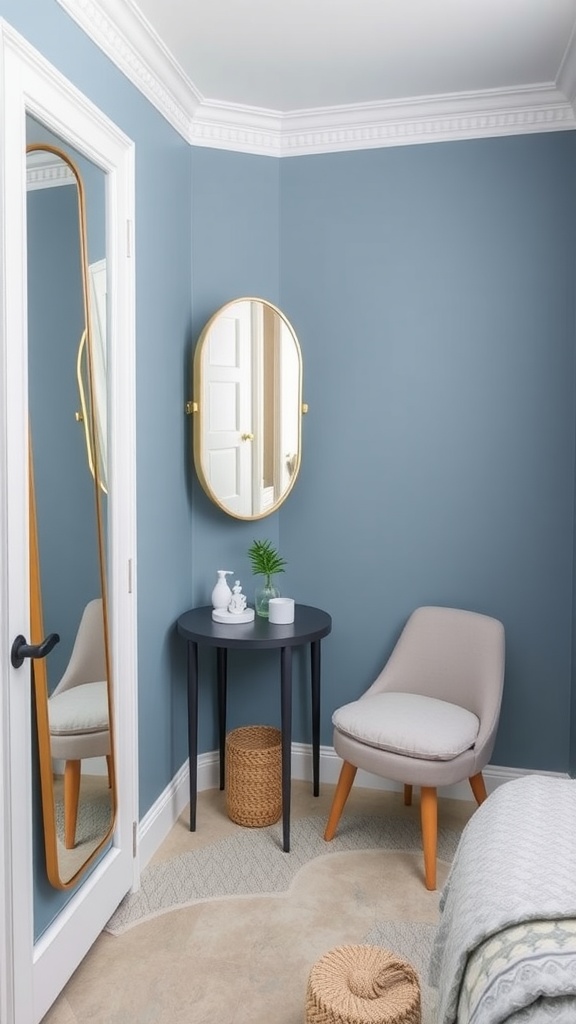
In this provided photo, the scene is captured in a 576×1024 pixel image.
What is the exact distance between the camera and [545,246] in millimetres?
2945

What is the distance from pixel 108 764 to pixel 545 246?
7.53ft

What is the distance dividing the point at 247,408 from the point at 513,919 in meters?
2.13

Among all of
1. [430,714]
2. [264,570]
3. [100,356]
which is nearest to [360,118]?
[100,356]

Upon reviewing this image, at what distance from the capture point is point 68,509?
201cm

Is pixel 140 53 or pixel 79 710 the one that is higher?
pixel 140 53

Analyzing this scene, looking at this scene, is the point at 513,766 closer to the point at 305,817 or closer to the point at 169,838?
the point at 305,817

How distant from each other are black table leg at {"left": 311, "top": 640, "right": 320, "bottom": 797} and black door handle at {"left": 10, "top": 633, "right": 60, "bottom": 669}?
4.73ft

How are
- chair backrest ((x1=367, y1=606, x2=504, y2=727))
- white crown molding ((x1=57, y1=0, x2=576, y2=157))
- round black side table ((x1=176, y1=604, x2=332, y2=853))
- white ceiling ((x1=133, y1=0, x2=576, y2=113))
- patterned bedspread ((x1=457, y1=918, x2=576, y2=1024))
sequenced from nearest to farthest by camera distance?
patterned bedspread ((x1=457, y1=918, x2=576, y2=1024)) → white ceiling ((x1=133, y1=0, x2=576, y2=113)) → round black side table ((x1=176, y1=604, x2=332, y2=853)) → white crown molding ((x1=57, y1=0, x2=576, y2=157)) → chair backrest ((x1=367, y1=606, x2=504, y2=727))

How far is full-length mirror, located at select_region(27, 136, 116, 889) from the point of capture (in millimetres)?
1827

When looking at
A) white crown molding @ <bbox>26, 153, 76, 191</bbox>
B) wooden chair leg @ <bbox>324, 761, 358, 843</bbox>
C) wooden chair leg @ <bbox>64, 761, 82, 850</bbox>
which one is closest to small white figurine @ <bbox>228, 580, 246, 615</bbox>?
wooden chair leg @ <bbox>324, 761, 358, 843</bbox>

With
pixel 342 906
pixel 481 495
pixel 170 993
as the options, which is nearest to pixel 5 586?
pixel 170 993

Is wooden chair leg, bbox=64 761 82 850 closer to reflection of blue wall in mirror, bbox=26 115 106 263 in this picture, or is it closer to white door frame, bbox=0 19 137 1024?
white door frame, bbox=0 19 137 1024

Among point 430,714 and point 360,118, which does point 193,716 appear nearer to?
point 430,714

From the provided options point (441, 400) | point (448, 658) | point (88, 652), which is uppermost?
point (441, 400)
